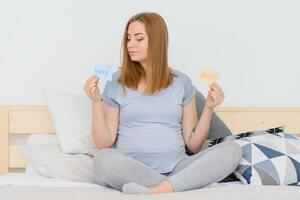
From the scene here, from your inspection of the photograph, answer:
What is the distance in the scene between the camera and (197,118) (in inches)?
80.7

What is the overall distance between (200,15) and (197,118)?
537 mm

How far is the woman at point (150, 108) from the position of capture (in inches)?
72.3

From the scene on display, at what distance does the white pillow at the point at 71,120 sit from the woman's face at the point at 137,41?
324 mm

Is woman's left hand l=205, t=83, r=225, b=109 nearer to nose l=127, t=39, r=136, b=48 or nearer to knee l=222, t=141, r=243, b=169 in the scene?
knee l=222, t=141, r=243, b=169

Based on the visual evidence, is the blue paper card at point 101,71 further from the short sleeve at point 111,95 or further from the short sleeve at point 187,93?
the short sleeve at point 187,93

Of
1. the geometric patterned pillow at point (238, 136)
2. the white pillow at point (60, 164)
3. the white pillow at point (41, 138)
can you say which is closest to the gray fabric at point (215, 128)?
the geometric patterned pillow at point (238, 136)

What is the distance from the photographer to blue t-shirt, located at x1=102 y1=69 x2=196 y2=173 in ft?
6.04

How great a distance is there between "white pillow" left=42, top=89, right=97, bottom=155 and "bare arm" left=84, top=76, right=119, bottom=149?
0.29ft

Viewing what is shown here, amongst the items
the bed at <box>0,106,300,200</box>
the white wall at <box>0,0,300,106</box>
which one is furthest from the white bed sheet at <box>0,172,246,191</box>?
the white wall at <box>0,0,300,106</box>

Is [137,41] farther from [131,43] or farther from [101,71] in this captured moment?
[101,71]

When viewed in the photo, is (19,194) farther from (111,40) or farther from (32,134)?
(111,40)

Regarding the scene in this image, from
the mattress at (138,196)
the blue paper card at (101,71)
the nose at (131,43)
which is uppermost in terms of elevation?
the nose at (131,43)

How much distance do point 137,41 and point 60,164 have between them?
1.60 feet

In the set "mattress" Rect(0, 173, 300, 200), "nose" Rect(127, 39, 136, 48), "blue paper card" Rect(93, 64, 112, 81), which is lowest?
"mattress" Rect(0, 173, 300, 200)
